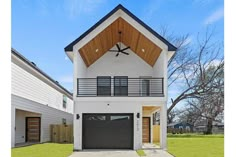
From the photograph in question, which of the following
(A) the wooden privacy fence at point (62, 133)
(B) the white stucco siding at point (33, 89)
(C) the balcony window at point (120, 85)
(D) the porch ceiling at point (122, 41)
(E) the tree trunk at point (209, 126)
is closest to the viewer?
(D) the porch ceiling at point (122, 41)

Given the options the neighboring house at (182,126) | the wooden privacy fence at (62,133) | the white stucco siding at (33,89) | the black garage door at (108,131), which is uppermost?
the white stucco siding at (33,89)

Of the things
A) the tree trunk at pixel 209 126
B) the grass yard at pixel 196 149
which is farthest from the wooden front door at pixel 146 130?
the tree trunk at pixel 209 126

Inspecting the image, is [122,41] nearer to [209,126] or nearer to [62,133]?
[62,133]

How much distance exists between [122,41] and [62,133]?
9.05m

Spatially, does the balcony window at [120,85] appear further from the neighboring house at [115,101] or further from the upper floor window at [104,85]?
the neighboring house at [115,101]

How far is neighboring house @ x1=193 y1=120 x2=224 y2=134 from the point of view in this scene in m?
38.7

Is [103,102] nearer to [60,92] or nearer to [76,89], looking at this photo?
[76,89]

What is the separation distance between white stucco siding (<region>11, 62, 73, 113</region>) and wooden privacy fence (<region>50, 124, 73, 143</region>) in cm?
219

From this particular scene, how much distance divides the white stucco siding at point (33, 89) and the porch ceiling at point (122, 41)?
13.0 ft

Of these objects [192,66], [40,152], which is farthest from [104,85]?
[192,66]

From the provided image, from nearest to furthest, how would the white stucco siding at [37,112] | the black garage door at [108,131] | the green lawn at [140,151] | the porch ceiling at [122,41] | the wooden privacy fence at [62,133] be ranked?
the green lawn at [140,151]
the black garage door at [108,131]
the porch ceiling at [122,41]
the white stucco siding at [37,112]
the wooden privacy fence at [62,133]

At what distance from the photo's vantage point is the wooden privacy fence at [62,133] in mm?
23188

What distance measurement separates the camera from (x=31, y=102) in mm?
20047

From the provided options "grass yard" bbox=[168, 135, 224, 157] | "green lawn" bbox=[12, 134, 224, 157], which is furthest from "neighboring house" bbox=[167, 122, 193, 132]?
"green lawn" bbox=[12, 134, 224, 157]
